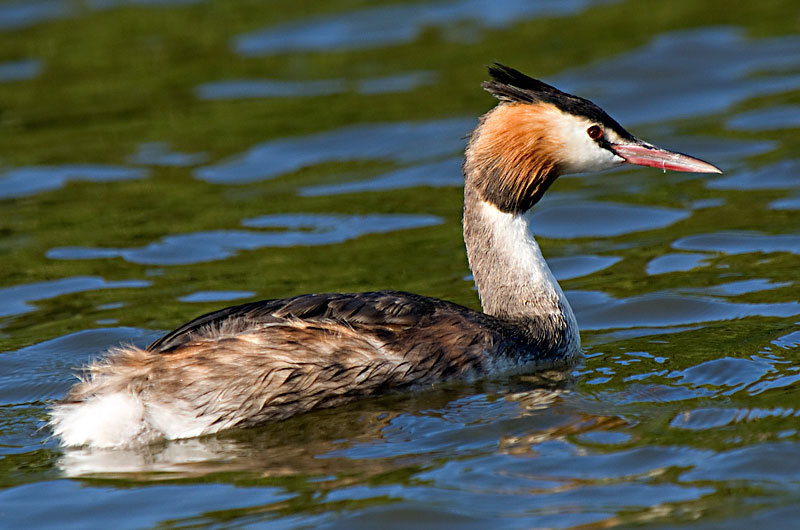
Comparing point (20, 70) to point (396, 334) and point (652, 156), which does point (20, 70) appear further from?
point (396, 334)

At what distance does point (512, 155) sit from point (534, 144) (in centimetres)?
13

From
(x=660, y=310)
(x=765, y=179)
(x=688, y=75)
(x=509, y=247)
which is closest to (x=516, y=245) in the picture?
(x=509, y=247)

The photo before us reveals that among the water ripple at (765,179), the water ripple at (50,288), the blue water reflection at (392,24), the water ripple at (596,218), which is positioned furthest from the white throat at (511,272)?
the blue water reflection at (392,24)

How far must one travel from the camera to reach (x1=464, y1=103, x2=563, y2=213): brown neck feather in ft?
23.5

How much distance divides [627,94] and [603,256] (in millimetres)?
4117

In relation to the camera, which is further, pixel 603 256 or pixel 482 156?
pixel 603 256

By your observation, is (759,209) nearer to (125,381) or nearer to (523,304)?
(523,304)

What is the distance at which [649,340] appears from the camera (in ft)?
24.8

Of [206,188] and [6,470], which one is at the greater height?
[206,188]

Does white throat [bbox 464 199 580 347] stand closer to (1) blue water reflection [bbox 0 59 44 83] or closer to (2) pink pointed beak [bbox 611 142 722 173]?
(2) pink pointed beak [bbox 611 142 722 173]

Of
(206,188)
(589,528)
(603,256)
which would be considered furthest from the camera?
(206,188)

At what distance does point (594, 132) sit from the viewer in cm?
729

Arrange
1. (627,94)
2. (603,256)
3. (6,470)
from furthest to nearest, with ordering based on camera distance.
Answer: (627,94) → (603,256) → (6,470)

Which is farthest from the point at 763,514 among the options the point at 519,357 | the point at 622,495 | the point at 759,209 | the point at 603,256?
the point at 759,209
